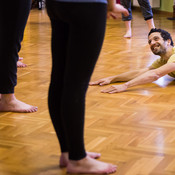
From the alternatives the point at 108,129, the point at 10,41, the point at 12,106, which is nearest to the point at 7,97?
the point at 12,106

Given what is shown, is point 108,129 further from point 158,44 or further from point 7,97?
point 158,44

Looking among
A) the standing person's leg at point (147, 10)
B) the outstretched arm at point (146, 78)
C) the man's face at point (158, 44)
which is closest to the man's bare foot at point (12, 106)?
the outstretched arm at point (146, 78)

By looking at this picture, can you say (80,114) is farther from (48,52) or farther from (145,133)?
(48,52)

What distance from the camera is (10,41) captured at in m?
2.40

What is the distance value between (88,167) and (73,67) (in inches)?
17.1

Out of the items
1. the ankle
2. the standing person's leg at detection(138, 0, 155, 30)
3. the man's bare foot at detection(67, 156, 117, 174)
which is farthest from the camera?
the standing person's leg at detection(138, 0, 155, 30)

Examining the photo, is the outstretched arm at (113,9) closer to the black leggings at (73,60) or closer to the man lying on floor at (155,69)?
the black leggings at (73,60)

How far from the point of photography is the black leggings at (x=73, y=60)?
4.87 ft

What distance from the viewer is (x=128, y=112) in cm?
262

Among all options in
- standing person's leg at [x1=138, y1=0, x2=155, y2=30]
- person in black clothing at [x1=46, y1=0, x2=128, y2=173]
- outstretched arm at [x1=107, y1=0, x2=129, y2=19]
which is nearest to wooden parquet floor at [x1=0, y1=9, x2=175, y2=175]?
person in black clothing at [x1=46, y1=0, x2=128, y2=173]

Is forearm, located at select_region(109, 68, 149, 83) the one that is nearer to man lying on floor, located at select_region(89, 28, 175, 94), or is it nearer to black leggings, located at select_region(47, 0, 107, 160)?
man lying on floor, located at select_region(89, 28, 175, 94)

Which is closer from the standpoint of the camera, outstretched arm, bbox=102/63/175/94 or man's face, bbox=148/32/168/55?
outstretched arm, bbox=102/63/175/94

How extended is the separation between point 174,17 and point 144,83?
4.78 m

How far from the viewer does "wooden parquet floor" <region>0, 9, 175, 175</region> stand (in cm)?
189
